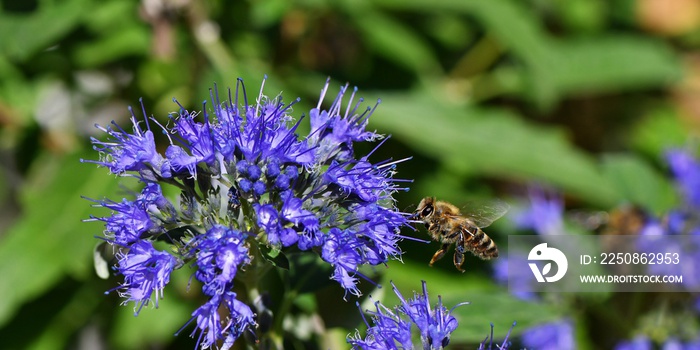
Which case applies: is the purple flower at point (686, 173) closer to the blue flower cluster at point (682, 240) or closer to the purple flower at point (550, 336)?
the blue flower cluster at point (682, 240)

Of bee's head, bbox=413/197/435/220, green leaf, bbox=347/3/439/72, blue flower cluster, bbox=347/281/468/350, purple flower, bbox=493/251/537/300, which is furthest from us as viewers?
green leaf, bbox=347/3/439/72

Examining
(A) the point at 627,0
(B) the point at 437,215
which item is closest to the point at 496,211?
(B) the point at 437,215

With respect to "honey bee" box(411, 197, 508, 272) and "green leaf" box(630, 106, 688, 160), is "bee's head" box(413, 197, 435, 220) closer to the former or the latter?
"honey bee" box(411, 197, 508, 272)

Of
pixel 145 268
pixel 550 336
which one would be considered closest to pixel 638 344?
pixel 550 336

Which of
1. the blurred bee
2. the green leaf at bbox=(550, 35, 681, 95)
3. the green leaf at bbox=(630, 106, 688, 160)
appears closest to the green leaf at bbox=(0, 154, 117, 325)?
the blurred bee

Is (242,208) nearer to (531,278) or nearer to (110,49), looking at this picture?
(531,278)
